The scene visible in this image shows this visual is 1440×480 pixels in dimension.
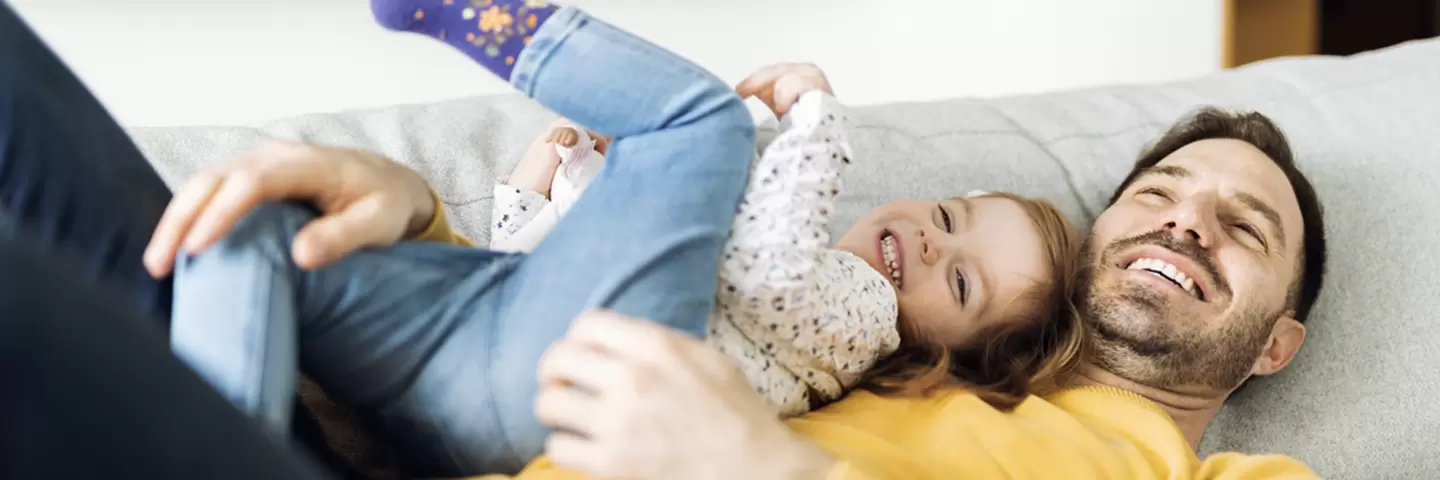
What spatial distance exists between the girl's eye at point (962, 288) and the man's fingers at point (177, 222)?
0.72 m

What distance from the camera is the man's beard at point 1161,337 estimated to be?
110cm

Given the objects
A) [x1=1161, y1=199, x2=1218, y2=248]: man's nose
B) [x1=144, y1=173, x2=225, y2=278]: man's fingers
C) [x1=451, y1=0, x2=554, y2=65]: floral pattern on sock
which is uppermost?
[x1=451, y1=0, x2=554, y2=65]: floral pattern on sock

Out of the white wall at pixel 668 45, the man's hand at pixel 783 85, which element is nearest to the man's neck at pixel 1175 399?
the man's hand at pixel 783 85

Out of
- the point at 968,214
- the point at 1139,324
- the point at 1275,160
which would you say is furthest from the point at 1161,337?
the point at 1275,160

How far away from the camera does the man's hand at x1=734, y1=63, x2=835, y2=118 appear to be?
1.04m

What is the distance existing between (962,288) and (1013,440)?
220 mm

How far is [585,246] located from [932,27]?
218cm

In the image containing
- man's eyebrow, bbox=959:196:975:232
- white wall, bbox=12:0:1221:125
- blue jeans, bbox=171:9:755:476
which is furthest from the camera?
white wall, bbox=12:0:1221:125

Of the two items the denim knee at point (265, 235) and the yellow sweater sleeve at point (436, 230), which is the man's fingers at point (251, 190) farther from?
the yellow sweater sleeve at point (436, 230)

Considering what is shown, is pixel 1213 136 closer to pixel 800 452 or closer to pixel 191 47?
pixel 800 452

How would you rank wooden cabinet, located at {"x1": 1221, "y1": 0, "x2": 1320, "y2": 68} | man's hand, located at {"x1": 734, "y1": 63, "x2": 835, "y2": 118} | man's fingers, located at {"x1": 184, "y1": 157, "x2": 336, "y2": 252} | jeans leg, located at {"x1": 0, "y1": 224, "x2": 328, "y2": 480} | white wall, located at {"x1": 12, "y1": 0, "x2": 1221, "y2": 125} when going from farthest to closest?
wooden cabinet, located at {"x1": 1221, "y1": 0, "x2": 1320, "y2": 68} < white wall, located at {"x1": 12, "y1": 0, "x2": 1221, "y2": 125} < man's hand, located at {"x1": 734, "y1": 63, "x2": 835, "y2": 118} < man's fingers, located at {"x1": 184, "y1": 157, "x2": 336, "y2": 252} < jeans leg, located at {"x1": 0, "y1": 224, "x2": 328, "y2": 480}

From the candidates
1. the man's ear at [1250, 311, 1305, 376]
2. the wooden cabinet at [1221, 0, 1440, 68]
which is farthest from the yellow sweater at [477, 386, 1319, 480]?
the wooden cabinet at [1221, 0, 1440, 68]

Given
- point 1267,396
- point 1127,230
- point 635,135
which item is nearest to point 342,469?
point 635,135

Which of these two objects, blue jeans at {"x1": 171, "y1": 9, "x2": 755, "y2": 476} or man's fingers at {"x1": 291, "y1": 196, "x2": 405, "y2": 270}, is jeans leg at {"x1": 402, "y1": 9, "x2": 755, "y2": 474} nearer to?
blue jeans at {"x1": 171, "y1": 9, "x2": 755, "y2": 476}
